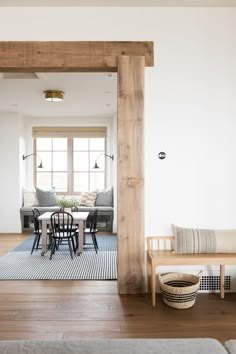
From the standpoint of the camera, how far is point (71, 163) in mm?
8766

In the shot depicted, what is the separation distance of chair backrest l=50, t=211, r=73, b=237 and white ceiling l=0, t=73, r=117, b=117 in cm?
203

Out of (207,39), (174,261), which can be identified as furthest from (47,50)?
(174,261)

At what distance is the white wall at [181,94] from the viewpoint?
3598 mm

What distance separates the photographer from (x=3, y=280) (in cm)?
420

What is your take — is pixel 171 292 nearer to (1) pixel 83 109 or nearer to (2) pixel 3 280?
(2) pixel 3 280

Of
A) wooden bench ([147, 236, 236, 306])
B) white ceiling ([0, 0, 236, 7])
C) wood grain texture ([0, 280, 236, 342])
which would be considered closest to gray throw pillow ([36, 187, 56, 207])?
wood grain texture ([0, 280, 236, 342])

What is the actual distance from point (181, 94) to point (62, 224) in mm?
3093

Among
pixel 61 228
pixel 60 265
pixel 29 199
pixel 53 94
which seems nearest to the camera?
pixel 60 265

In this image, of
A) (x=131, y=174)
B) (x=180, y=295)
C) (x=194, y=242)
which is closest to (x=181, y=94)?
(x=131, y=174)

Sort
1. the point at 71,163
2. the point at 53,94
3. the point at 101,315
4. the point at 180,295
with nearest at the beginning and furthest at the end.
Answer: the point at 101,315
the point at 180,295
the point at 53,94
the point at 71,163

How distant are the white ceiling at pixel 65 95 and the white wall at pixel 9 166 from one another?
34 cm

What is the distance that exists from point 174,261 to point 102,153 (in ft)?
18.8

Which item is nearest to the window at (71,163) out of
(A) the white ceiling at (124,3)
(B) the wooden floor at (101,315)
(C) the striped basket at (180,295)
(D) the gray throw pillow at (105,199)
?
(D) the gray throw pillow at (105,199)

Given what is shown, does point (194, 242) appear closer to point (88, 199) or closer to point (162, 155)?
point (162, 155)
